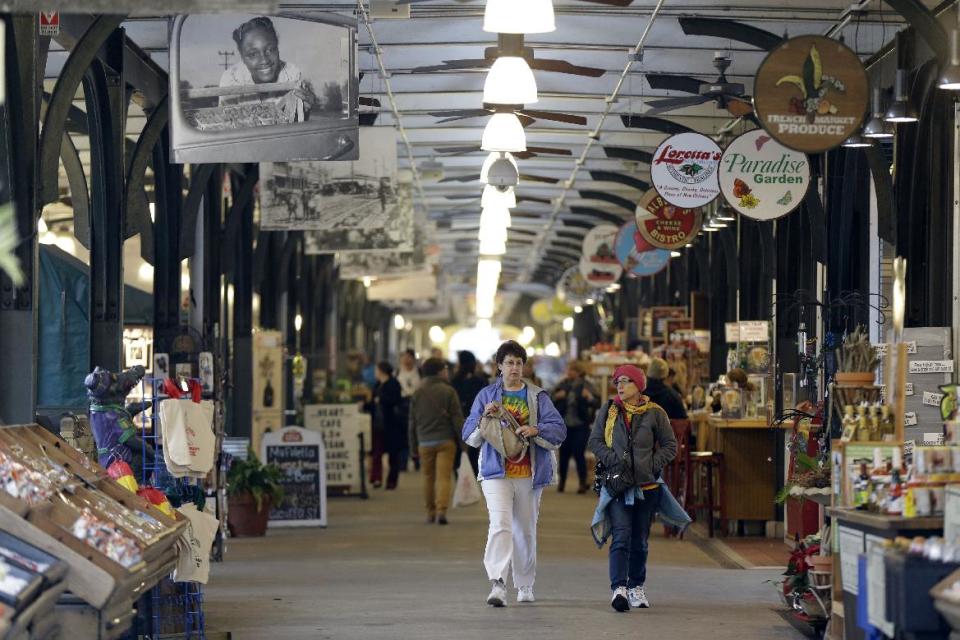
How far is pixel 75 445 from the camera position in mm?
8805

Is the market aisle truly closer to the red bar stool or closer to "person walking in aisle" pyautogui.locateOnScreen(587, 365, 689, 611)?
"person walking in aisle" pyautogui.locateOnScreen(587, 365, 689, 611)

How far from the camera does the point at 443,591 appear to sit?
35.0ft

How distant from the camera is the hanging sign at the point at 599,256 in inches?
1014

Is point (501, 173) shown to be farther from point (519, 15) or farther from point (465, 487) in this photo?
point (519, 15)

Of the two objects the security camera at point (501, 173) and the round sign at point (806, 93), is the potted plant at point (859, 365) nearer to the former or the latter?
the round sign at point (806, 93)

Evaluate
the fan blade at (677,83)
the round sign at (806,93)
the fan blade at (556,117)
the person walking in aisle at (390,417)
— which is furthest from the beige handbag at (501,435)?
the person walking in aisle at (390,417)

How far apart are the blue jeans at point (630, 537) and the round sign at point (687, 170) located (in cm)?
501

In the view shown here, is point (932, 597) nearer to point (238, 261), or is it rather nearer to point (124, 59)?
point (124, 59)

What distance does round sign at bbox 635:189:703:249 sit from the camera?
17.9 meters

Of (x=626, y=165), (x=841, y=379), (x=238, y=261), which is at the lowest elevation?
(x=841, y=379)

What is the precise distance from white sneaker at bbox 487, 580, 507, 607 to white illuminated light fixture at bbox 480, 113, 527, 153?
2.93 m

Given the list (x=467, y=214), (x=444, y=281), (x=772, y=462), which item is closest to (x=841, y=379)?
(x=772, y=462)

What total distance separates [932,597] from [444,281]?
33.5m

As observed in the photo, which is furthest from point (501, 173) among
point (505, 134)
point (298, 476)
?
point (298, 476)
